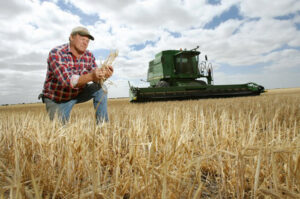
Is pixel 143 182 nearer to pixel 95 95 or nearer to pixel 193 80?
pixel 95 95

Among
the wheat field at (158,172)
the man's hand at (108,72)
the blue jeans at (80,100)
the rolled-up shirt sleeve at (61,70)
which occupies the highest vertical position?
the rolled-up shirt sleeve at (61,70)

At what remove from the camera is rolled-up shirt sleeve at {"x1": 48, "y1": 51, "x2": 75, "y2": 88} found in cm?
246

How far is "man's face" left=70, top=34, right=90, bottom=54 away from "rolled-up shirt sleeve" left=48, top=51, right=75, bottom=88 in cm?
27

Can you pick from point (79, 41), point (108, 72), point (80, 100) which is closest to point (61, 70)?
point (79, 41)

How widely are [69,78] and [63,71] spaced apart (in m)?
0.14

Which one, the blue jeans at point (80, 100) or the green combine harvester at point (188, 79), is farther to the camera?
the green combine harvester at point (188, 79)

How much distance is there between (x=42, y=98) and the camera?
3.12m

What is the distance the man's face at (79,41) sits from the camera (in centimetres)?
271

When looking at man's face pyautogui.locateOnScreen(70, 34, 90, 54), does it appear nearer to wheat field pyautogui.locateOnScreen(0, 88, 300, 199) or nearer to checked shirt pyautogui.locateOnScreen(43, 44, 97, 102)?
checked shirt pyautogui.locateOnScreen(43, 44, 97, 102)

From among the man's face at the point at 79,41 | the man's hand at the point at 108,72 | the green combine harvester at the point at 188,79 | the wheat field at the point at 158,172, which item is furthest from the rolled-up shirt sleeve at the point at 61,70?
the green combine harvester at the point at 188,79

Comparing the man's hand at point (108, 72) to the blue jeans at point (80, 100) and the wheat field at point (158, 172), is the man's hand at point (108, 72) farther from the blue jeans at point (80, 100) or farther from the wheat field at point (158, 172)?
the blue jeans at point (80, 100)

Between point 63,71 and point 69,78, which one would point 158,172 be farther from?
point 63,71

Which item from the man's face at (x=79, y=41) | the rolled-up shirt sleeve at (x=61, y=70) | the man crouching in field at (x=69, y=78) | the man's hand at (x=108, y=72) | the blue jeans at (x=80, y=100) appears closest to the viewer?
the man's hand at (x=108, y=72)

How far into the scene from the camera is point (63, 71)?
2.54 meters
